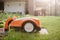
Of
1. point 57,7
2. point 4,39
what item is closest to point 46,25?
point 57,7

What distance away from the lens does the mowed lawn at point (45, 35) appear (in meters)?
1.68

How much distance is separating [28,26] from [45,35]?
12 centimetres

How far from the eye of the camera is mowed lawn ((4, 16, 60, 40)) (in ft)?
5.52

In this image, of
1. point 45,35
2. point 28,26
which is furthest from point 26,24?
point 45,35

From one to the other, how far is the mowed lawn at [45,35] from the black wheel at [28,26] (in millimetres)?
26

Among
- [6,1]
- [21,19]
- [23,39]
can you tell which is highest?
[6,1]

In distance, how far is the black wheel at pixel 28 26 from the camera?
5.56 feet

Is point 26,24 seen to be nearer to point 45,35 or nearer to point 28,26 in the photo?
point 28,26

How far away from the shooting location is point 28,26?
1.69 meters

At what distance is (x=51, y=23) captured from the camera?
1756 millimetres

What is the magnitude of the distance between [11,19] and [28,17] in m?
0.11

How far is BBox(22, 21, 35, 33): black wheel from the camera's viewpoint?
1.70 m

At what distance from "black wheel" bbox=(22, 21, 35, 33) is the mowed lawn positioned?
3cm

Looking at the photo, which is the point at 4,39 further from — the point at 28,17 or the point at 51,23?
the point at 51,23
